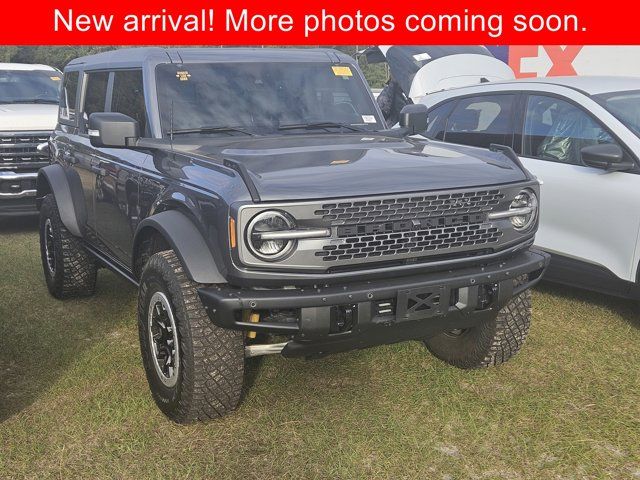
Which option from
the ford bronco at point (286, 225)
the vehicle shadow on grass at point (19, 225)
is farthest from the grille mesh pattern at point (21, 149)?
the ford bronco at point (286, 225)

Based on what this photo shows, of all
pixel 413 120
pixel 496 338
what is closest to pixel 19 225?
pixel 413 120

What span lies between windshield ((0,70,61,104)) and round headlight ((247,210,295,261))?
750 centimetres

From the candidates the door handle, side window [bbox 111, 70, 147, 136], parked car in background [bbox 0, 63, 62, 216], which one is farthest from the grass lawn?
parked car in background [bbox 0, 63, 62, 216]

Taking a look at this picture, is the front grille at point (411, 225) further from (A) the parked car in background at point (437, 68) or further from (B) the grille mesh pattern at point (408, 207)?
(A) the parked car in background at point (437, 68)

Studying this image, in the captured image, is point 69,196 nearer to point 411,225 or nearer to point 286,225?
point 286,225

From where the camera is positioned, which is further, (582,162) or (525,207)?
(582,162)

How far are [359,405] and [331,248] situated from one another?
1.14 metres

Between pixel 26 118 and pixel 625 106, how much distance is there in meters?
6.58

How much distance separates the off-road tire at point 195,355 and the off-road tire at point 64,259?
2.13m

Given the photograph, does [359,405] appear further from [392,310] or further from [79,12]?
[79,12]

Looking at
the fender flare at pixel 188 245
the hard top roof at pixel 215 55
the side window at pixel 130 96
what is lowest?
the fender flare at pixel 188 245

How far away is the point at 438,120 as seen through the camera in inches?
258

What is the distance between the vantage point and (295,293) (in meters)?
3.18

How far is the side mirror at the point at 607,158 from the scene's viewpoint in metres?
4.81
